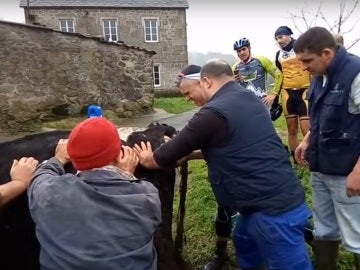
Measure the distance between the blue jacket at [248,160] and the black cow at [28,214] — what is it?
52cm

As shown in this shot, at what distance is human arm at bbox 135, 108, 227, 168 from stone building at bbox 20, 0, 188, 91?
29168mm

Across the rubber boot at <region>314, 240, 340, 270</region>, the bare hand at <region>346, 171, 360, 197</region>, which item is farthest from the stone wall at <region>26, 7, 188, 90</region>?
the bare hand at <region>346, 171, 360, 197</region>

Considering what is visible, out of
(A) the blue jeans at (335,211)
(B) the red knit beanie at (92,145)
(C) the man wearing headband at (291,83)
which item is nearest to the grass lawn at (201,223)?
(A) the blue jeans at (335,211)

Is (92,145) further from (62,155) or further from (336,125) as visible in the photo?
(336,125)

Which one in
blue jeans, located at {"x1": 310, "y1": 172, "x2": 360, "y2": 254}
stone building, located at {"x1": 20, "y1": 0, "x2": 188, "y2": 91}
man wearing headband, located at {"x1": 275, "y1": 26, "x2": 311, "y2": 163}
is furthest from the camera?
stone building, located at {"x1": 20, "y1": 0, "x2": 188, "y2": 91}

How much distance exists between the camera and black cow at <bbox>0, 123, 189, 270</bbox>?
2.74 m

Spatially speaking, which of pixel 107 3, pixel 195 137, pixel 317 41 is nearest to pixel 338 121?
pixel 317 41

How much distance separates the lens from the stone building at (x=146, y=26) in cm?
3128

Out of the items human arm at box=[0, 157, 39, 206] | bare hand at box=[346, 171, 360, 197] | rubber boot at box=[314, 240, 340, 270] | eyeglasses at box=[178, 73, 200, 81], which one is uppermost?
eyeglasses at box=[178, 73, 200, 81]

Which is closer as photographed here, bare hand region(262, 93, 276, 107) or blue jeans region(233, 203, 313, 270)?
blue jeans region(233, 203, 313, 270)

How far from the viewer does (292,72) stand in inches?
227

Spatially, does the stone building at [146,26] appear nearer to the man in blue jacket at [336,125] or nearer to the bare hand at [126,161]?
the man in blue jacket at [336,125]

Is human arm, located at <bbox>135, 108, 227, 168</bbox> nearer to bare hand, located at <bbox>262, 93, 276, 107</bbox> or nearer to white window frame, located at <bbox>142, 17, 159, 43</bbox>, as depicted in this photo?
bare hand, located at <bbox>262, 93, 276, 107</bbox>

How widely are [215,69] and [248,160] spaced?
0.64 meters
